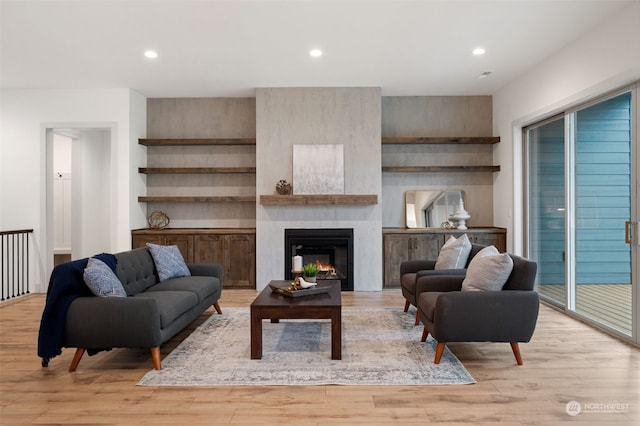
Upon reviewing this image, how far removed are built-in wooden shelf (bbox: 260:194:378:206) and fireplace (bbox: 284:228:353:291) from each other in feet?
1.43

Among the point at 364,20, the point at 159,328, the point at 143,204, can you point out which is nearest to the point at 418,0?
the point at 364,20

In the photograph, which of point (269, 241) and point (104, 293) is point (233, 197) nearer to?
point (269, 241)

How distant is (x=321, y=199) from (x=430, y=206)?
1861 mm

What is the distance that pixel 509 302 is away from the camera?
319cm

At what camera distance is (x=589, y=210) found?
4.50m

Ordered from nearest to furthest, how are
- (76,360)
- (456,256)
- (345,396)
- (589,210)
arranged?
(345,396), (76,360), (456,256), (589,210)

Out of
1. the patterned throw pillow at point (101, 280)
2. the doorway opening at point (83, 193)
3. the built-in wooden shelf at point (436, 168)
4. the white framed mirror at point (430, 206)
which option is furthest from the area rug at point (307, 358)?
the doorway opening at point (83, 193)

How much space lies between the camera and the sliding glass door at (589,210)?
3938 millimetres

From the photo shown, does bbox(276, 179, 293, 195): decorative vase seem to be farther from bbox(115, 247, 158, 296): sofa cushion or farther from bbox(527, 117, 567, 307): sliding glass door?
bbox(527, 117, 567, 307): sliding glass door

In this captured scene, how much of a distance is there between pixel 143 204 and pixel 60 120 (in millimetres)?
1638

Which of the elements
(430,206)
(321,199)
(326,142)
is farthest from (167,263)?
(430,206)

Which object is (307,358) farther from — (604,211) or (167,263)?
(604,211)

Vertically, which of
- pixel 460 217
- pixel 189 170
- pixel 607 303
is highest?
pixel 189 170

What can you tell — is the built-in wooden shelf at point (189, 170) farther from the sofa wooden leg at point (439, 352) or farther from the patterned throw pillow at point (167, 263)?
the sofa wooden leg at point (439, 352)
